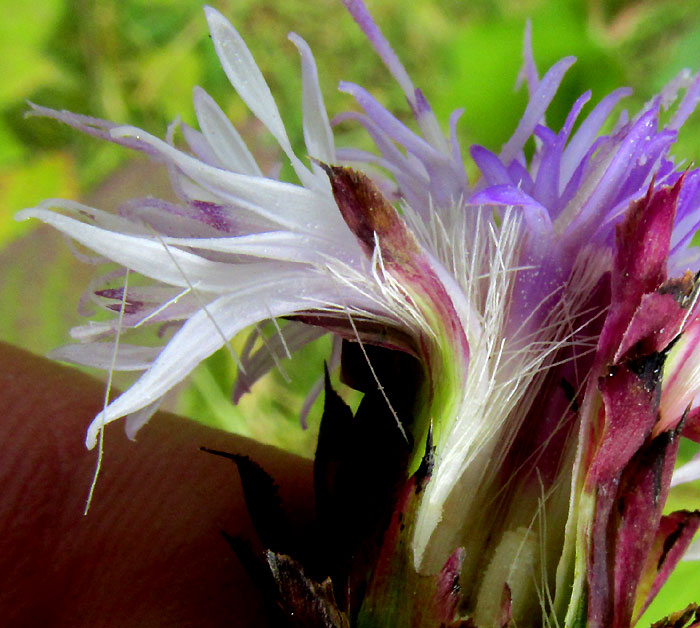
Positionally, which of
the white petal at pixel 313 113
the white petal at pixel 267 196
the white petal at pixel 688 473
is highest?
the white petal at pixel 313 113

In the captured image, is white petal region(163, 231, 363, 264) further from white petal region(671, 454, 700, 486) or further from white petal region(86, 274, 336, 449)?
white petal region(671, 454, 700, 486)

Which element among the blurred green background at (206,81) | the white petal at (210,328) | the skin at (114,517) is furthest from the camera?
the blurred green background at (206,81)

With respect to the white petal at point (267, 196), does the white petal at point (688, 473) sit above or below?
below

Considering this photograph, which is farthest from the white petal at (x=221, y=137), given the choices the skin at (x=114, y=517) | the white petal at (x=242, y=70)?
the skin at (x=114, y=517)

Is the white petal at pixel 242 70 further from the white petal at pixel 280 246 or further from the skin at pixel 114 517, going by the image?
the skin at pixel 114 517

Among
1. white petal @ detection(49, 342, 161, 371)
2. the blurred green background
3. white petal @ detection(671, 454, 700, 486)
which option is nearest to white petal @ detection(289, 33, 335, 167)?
white petal @ detection(49, 342, 161, 371)

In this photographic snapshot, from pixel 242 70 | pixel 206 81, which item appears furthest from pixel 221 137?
pixel 206 81

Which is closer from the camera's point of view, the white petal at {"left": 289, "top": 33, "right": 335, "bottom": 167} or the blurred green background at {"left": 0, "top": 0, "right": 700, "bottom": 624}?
the white petal at {"left": 289, "top": 33, "right": 335, "bottom": 167}
